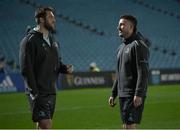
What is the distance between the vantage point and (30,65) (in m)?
5.75

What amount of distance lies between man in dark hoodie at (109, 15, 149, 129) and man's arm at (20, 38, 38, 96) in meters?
1.27

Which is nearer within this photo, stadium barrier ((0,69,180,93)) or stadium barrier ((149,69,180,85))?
stadium barrier ((0,69,180,93))

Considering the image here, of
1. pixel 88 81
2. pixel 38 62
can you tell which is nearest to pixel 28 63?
pixel 38 62

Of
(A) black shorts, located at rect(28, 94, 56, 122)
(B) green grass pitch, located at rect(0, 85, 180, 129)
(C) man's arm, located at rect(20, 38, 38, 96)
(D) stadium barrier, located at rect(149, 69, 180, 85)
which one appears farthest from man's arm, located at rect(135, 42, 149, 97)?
(D) stadium barrier, located at rect(149, 69, 180, 85)

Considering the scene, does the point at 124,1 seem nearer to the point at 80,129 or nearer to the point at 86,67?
the point at 86,67

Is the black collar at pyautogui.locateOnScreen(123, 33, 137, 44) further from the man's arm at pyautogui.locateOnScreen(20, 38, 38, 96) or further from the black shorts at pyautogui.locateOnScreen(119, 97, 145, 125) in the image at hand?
the man's arm at pyautogui.locateOnScreen(20, 38, 38, 96)

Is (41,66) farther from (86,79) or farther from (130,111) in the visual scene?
(86,79)

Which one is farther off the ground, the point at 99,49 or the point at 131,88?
the point at 131,88

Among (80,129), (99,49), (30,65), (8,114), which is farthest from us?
(99,49)

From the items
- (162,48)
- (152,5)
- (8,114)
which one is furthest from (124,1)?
(8,114)

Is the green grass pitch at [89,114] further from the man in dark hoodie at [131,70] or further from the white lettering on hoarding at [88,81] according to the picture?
the white lettering on hoarding at [88,81]

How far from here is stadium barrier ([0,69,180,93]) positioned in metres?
22.2

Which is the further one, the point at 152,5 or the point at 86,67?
the point at 152,5

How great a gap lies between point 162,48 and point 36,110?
26529 mm
